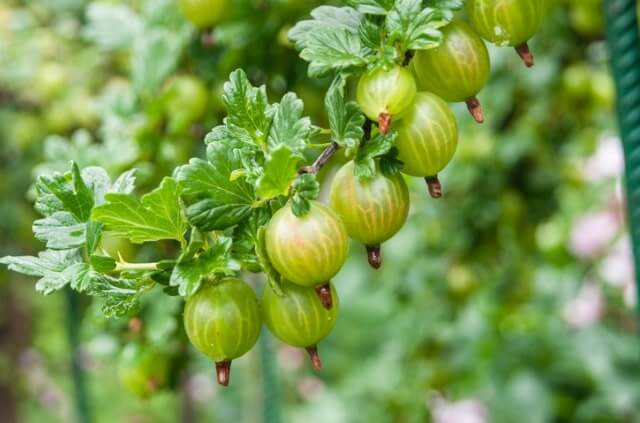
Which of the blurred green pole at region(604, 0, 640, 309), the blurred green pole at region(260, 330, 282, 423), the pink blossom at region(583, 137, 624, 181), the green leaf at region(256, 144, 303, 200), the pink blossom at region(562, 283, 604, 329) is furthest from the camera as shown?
the pink blossom at region(562, 283, 604, 329)

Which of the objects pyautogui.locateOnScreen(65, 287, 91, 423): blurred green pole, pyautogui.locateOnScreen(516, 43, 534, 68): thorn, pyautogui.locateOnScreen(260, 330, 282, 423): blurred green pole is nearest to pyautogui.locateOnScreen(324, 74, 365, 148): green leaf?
pyautogui.locateOnScreen(516, 43, 534, 68): thorn

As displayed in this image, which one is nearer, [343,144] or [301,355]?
[343,144]

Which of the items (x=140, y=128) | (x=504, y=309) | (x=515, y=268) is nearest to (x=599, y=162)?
(x=515, y=268)

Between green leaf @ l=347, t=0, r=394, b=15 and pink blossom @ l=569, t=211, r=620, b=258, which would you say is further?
pink blossom @ l=569, t=211, r=620, b=258

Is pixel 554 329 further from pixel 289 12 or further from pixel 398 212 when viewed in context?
A: pixel 398 212

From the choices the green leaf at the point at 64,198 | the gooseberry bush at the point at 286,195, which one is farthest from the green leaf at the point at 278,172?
the green leaf at the point at 64,198

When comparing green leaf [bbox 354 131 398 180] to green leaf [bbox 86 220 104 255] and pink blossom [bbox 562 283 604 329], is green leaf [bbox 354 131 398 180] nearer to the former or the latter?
green leaf [bbox 86 220 104 255]

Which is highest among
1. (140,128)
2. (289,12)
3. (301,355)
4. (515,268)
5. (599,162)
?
(289,12)
